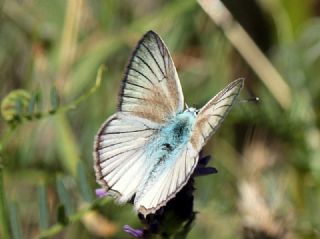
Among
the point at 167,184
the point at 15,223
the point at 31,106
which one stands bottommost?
the point at 167,184

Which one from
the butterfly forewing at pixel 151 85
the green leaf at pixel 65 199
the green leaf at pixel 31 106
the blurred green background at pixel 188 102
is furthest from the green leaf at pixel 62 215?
the blurred green background at pixel 188 102

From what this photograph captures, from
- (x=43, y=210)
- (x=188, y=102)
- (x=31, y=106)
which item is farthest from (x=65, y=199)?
(x=188, y=102)

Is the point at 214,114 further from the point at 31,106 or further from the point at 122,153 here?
the point at 31,106

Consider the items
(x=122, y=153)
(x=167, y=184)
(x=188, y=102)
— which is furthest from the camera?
(x=188, y=102)

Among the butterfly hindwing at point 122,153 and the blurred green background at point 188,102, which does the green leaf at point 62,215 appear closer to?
the butterfly hindwing at point 122,153

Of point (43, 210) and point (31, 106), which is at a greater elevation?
point (31, 106)

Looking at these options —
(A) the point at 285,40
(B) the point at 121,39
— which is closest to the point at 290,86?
(A) the point at 285,40

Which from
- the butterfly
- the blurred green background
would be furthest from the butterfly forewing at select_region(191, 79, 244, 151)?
the blurred green background
